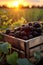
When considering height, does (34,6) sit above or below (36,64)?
above

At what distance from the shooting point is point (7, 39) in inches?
46.4

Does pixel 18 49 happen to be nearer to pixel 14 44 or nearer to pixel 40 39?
pixel 14 44

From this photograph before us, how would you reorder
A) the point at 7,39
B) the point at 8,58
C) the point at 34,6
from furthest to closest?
the point at 34,6 < the point at 7,39 < the point at 8,58

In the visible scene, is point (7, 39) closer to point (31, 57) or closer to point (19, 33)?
point (19, 33)

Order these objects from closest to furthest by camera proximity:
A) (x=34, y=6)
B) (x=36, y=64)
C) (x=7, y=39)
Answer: (x=36, y=64) → (x=7, y=39) → (x=34, y=6)

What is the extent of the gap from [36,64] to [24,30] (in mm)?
221

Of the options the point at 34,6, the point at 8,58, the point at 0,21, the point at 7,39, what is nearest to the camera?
the point at 8,58

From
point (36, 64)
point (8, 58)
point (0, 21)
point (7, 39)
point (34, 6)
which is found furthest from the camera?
point (34, 6)

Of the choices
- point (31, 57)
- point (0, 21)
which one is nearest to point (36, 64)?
point (31, 57)

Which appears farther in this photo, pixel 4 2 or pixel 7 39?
pixel 4 2

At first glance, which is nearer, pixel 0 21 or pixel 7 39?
pixel 7 39

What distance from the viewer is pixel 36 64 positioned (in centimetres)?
107

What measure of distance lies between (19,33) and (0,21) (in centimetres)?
50

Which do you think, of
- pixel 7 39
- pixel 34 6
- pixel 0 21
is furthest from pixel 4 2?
pixel 7 39
